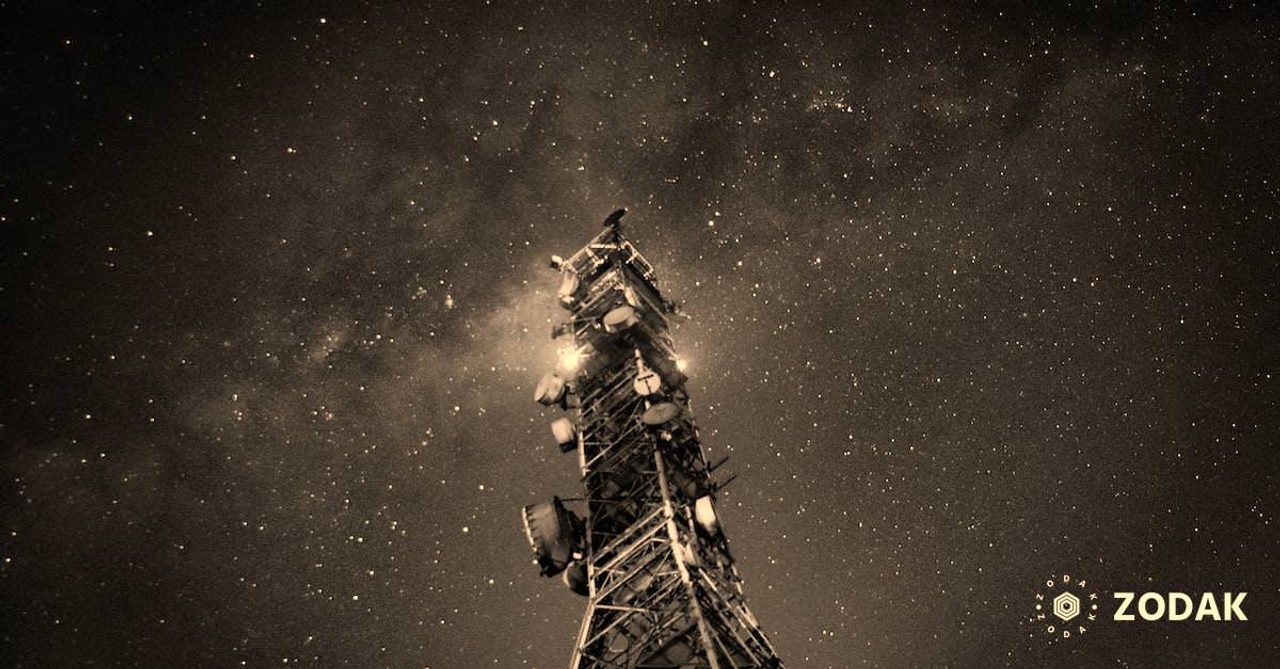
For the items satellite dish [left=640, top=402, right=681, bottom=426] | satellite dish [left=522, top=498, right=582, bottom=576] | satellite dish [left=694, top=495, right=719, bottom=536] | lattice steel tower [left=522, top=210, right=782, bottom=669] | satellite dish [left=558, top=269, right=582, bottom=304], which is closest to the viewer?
lattice steel tower [left=522, top=210, right=782, bottom=669]

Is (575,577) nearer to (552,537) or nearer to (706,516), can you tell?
(552,537)

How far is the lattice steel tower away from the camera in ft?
40.6

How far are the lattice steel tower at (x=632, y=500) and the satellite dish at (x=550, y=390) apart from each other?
3 cm

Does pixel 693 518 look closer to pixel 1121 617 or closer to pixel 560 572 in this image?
pixel 560 572

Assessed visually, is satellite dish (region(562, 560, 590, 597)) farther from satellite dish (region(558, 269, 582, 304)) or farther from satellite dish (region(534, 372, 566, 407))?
satellite dish (region(558, 269, 582, 304))

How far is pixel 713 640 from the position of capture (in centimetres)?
1156

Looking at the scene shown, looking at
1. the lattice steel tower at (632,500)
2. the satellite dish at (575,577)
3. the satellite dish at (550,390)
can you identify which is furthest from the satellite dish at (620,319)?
the satellite dish at (575,577)

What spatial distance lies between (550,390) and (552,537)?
420cm

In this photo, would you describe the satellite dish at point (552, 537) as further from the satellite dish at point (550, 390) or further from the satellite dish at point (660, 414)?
the satellite dish at point (550, 390)

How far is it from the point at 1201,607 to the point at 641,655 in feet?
67.6

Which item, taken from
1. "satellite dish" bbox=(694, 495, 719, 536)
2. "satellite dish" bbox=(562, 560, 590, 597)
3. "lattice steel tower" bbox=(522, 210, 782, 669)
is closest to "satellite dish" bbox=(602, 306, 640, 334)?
"lattice steel tower" bbox=(522, 210, 782, 669)

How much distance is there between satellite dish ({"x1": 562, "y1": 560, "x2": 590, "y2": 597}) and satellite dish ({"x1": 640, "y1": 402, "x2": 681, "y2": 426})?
304 centimetres

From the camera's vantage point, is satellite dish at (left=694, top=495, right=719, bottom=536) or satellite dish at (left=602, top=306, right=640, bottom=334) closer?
satellite dish at (left=694, top=495, right=719, bottom=536)

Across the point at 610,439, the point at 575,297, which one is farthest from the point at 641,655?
the point at 575,297
